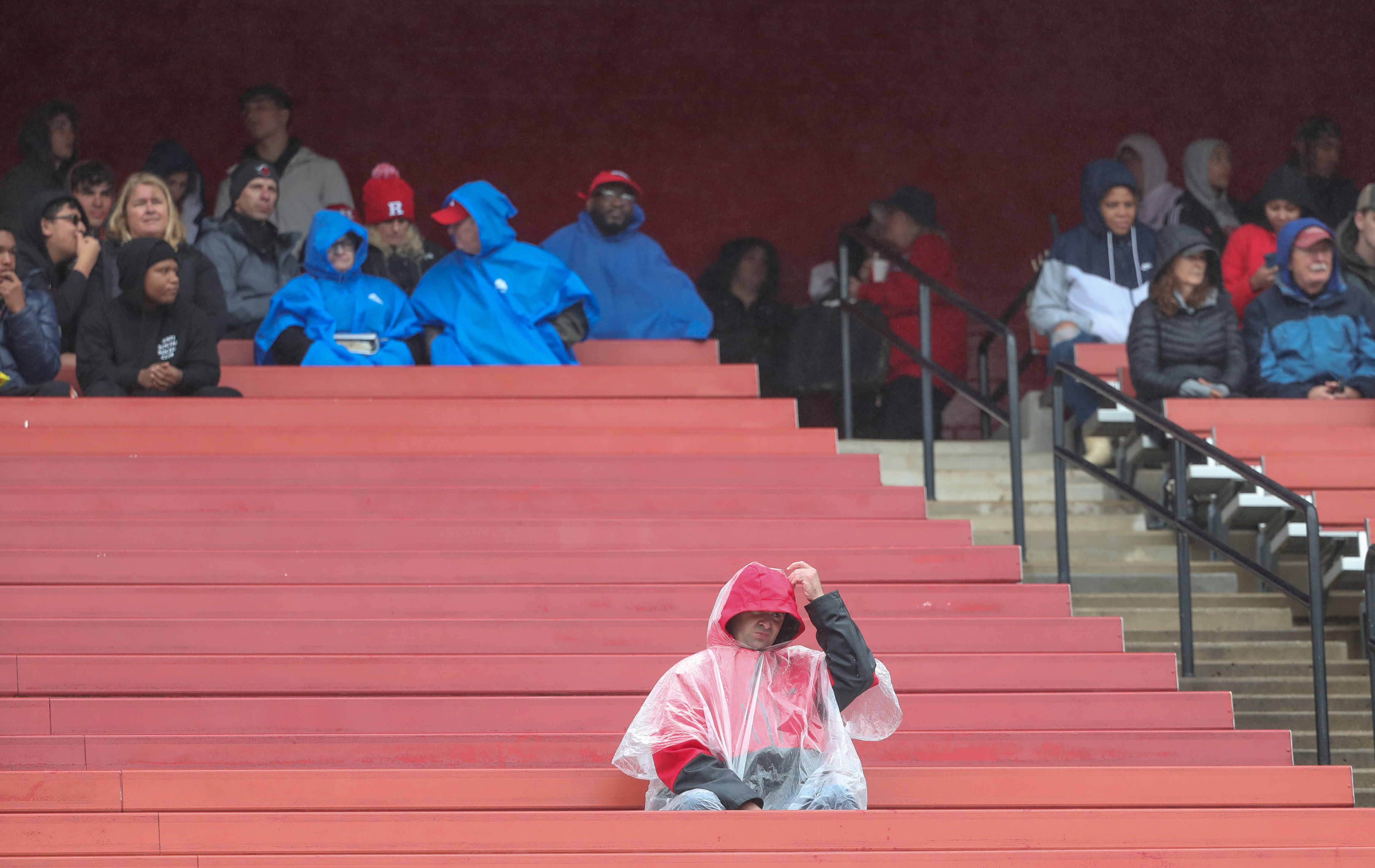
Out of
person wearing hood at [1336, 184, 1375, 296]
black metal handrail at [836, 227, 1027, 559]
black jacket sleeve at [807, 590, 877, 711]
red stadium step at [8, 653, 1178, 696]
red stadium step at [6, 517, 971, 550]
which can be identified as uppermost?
person wearing hood at [1336, 184, 1375, 296]

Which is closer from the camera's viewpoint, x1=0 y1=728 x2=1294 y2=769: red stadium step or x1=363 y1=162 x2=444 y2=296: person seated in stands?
x1=0 y1=728 x2=1294 y2=769: red stadium step

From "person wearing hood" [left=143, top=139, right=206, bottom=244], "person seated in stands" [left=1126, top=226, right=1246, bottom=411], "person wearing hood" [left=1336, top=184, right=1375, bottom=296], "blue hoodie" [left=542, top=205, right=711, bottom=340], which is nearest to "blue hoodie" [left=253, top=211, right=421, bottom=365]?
"blue hoodie" [left=542, top=205, right=711, bottom=340]

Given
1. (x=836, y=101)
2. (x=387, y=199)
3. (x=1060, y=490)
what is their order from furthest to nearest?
(x=836, y=101)
(x=387, y=199)
(x=1060, y=490)

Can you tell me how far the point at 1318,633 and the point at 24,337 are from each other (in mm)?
4511

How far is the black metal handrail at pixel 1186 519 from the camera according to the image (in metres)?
5.41

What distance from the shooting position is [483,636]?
5078mm

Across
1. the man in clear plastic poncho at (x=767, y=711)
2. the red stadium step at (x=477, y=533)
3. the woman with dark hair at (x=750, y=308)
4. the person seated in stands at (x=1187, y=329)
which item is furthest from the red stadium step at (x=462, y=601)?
the woman with dark hair at (x=750, y=308)

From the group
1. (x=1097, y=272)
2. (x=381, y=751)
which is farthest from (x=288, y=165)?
(x=381, y=751)

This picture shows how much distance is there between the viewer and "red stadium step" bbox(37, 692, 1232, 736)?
4.70 meters

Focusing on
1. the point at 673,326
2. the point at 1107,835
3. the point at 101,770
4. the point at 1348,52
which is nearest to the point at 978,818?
the point at 1107,835

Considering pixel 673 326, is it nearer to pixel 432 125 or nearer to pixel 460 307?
pixel 460 307

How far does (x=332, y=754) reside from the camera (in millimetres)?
4562

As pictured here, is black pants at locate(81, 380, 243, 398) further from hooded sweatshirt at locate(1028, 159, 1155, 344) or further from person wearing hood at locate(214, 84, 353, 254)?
hooded sweatshirt at locate(1028, 159, 1155, 344)

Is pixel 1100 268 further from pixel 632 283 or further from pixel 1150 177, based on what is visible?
pixel 632 283
